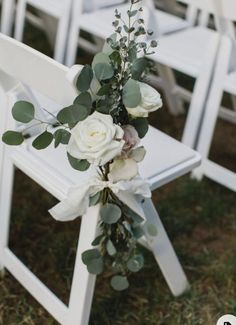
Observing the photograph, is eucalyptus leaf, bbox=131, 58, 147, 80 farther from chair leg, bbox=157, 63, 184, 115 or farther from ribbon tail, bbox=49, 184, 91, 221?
chair leg, bbox=157, 63, 184, 115

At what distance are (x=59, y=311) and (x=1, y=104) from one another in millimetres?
579

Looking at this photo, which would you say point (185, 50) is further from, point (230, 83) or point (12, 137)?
point (12, 137)

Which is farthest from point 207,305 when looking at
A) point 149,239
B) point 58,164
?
point 58,164

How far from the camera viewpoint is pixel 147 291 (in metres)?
1.91

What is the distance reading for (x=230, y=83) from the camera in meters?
2.12

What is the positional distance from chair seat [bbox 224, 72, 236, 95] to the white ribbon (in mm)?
806

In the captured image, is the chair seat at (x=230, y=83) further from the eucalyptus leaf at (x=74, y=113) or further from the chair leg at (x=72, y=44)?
the eucalyptus leaf at (x=74, y=113)

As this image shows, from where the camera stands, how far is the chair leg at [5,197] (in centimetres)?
171

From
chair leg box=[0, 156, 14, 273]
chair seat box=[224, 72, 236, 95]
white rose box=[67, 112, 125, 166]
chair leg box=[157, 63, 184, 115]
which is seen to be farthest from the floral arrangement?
chair leg box=[157, 63, 184, 115]

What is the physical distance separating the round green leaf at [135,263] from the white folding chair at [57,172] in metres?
0.10

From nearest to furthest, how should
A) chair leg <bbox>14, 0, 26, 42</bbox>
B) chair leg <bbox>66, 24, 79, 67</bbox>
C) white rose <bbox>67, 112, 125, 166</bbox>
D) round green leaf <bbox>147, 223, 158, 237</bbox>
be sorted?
1. white rose <bbox>67, 112, 125, 166</bbox>
2. round green leaf <bbox>147, 223, 158, 237</bbox>
3. chair leg <bbox>66, 24, 79, 67</bbox>
4. chair leg <bbox>14, 0, 26, 42</bbox>

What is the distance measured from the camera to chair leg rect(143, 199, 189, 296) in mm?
1630

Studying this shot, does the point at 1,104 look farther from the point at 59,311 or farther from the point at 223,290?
the point at 223,290

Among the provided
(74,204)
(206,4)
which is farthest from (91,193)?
(206,4)
